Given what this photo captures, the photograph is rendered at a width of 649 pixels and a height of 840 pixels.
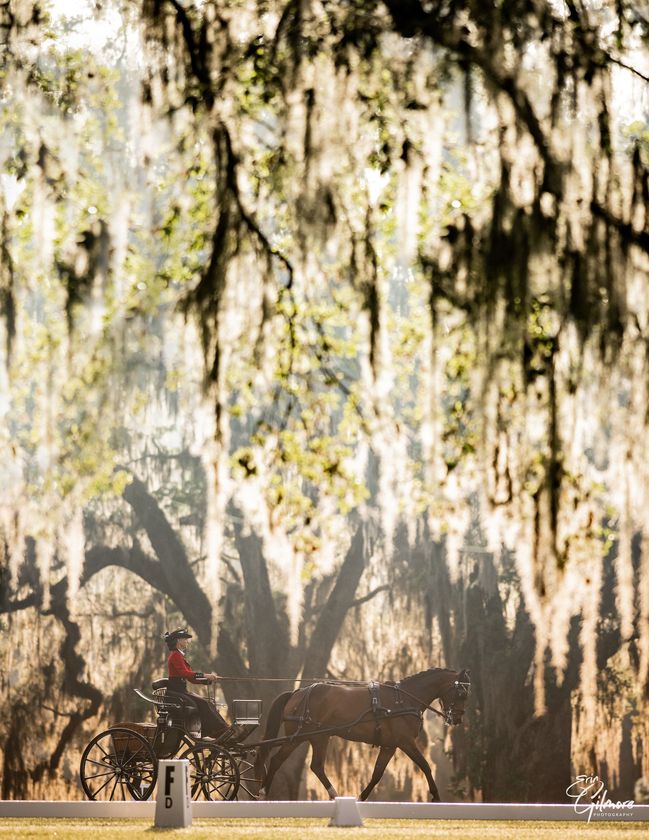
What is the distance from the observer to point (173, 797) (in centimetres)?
1019

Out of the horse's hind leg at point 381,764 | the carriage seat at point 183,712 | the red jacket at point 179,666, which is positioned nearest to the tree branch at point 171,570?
the horse's hind leg at point 381,764

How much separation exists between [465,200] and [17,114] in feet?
7.82

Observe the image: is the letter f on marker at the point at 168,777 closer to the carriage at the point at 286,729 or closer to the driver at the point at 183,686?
the driver at the point at 183,686

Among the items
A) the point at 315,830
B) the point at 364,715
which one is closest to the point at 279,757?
the point at 364,715

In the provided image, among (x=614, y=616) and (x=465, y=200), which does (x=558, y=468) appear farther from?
(x=614, y=616)

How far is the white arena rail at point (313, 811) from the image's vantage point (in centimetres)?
1229

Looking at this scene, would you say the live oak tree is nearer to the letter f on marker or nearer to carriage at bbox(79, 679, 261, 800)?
the letter f on marker

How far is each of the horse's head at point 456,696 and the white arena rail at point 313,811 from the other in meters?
1.45

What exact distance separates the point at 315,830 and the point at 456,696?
4622 mm

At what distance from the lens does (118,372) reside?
5.39 meters

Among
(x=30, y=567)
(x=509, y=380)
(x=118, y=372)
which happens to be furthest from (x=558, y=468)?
(x=30, y=567)

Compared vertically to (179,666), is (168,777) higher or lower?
lower

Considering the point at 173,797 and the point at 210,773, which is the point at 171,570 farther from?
the point at 173,797

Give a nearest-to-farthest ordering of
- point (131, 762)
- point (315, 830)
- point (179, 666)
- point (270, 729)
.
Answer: point (315, 830), point (179, 666), point (131, 762), point (270, 729)
